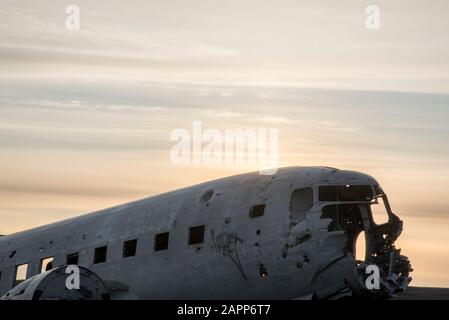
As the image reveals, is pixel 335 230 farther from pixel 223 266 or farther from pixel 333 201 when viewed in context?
pixel 223 266

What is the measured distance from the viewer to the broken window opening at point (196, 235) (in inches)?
1442

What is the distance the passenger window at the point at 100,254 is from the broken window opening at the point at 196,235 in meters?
4.75

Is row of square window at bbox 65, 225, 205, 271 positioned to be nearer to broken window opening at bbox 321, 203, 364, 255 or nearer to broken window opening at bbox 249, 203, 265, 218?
broken window opening at bbox 249, 203, 265, 218

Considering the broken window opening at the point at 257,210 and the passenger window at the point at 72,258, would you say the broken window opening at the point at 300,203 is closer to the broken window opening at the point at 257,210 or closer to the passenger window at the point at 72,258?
the broken window opening at the point at 257,210

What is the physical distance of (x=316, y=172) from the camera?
35.8 metres

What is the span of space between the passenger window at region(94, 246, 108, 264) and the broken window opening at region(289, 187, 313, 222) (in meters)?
8.96

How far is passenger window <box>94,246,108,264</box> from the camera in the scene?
4012 cm

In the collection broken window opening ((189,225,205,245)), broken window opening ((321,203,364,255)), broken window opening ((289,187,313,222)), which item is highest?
broken window opening ((289,187,313,222))

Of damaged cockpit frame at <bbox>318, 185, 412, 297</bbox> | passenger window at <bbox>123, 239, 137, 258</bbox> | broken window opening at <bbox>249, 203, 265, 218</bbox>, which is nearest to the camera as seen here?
damaged cockpit frame at <bbox>318, 185, 412, 297</bbox>

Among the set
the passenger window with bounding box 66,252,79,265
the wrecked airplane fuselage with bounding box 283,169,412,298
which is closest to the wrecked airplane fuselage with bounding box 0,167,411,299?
the wrecked airplane fuselage with bounding box 283,169,412,298

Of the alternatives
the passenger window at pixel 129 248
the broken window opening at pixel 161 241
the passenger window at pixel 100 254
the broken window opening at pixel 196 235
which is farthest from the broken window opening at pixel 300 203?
the passenger window at pixel 100 254
